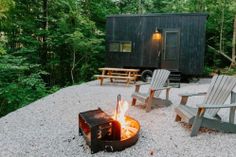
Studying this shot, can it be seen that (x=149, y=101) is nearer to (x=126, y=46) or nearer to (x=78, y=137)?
(x=78, y=137)

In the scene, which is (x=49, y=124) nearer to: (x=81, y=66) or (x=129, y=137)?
(x=129, y=137)

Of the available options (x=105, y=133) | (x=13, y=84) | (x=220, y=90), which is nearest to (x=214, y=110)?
(x=220, y=90)

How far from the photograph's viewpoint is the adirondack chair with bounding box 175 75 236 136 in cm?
321

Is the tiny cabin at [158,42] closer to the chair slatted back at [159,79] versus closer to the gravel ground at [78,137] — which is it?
the chair slatted back at [159,79]

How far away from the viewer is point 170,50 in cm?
973

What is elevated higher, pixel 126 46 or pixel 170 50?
pixel 126 46

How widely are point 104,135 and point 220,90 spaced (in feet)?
7.00

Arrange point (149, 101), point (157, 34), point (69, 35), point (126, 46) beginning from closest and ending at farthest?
point (149, 101) → point (157, 34) → point (69, 35) → point (126, 46)

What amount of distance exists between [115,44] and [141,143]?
26.1 ft

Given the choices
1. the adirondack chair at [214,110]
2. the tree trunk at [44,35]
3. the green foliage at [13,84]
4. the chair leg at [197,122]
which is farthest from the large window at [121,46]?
the chair leg at [197,122]

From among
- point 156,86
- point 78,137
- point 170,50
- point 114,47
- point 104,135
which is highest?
point 114,47

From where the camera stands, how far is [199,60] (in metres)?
9.34

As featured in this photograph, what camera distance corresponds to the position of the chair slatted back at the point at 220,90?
359 cm

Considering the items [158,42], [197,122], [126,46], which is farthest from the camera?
[126,46]
